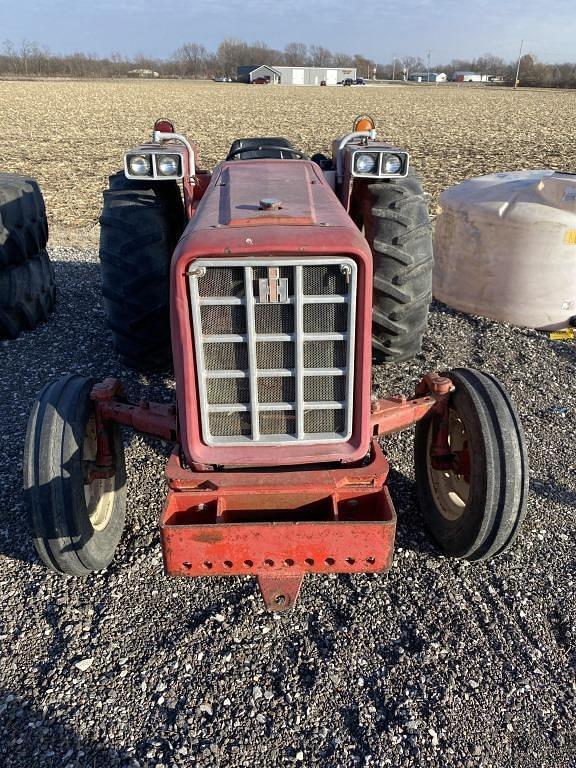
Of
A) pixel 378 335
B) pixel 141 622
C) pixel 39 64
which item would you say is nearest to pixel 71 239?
pixel 378 335

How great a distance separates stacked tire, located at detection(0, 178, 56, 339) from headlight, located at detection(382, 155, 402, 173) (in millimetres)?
3307

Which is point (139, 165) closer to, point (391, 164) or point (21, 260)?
point (391, 164)

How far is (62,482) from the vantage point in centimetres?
281

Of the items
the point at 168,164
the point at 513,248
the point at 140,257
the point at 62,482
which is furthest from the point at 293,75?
the point at 62,482

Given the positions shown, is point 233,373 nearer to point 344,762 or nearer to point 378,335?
point 344,762

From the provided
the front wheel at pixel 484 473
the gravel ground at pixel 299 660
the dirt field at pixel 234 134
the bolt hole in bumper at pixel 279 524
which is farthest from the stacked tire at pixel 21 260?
the front wheel at pixel 484 473

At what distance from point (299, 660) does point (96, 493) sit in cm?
132

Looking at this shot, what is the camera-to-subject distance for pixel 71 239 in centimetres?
875

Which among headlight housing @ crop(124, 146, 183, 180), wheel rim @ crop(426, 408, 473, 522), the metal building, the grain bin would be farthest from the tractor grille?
the metal building

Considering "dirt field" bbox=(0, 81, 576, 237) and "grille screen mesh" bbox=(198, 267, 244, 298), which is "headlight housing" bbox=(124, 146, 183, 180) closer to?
"grille screen mesh" bbox=(198, 267, 244, 298)

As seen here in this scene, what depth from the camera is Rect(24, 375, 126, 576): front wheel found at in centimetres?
281

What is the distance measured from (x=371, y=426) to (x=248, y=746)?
52.5 inches

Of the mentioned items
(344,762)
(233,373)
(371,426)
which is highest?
(233,373)

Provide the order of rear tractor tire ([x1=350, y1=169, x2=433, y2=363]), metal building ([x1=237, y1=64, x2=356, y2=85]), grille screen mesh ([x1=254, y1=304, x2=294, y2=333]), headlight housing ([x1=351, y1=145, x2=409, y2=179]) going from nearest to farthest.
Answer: grille screen mesh ([x1=254, y1=304, x2=294, y2=333]) → headlight housing ([x1=351, y1=145, x2=409, y2=179]) → rear tractor tire ([x1=350, y1=169, x2=433, y2=363]) → metal building ([x1=237, y1=64, x2=356, y2=85])
